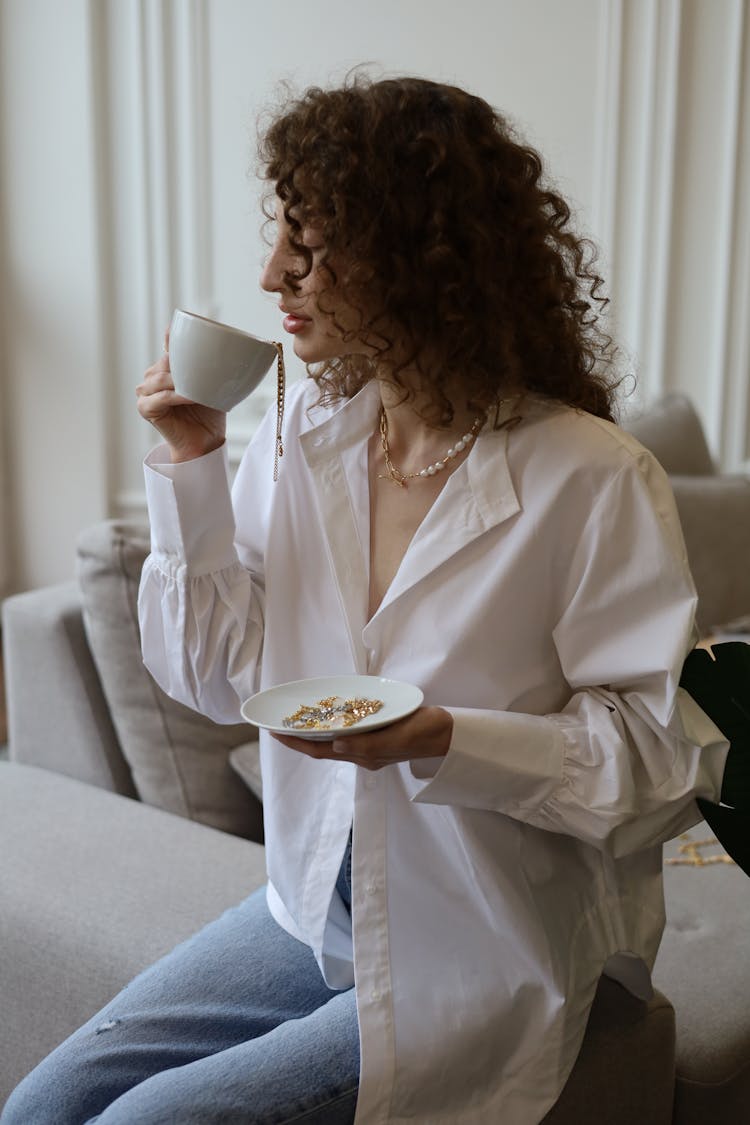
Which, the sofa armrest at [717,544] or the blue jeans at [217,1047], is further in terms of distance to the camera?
the sofa armrest at [717,544]

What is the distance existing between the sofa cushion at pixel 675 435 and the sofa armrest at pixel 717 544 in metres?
0.10

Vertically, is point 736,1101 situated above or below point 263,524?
below

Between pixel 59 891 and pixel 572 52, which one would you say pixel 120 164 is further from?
pixel 59 891

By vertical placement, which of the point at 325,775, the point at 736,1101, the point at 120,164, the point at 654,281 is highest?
the point at 120,164

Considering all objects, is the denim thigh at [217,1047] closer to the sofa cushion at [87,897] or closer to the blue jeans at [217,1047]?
the blue jeans at [217,1047]

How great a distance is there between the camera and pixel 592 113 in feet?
9.55

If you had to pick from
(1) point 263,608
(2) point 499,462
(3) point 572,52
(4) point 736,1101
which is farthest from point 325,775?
(3) point 572,52

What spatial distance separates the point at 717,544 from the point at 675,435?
0.94 feet

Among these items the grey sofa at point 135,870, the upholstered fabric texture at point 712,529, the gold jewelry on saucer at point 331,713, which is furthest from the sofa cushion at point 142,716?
the upholstered fabric texture at point 712,529

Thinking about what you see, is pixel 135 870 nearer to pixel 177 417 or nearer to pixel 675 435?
pixel 177 417

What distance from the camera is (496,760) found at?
982mm

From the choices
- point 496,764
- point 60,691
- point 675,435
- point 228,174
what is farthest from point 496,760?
point 228,174

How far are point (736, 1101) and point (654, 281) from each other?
6.89 feet

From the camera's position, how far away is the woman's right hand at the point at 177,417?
1.13 meters
